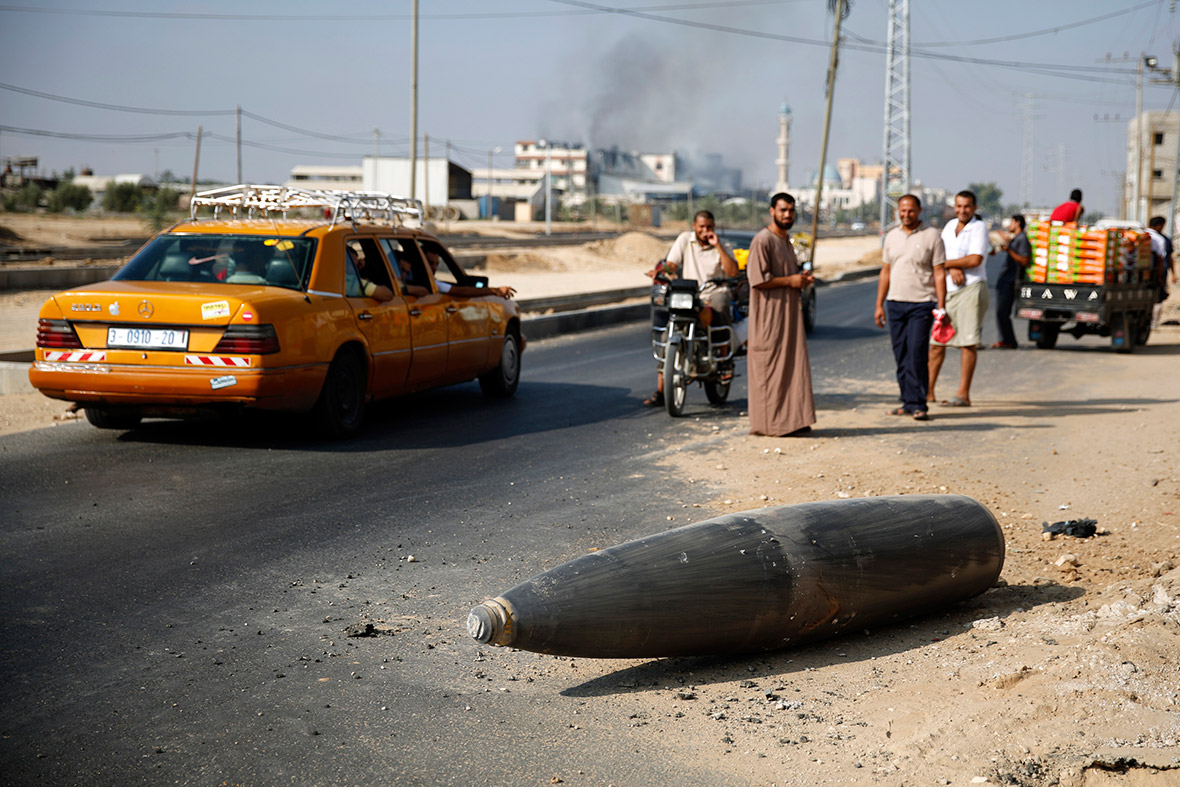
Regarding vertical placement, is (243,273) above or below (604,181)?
below

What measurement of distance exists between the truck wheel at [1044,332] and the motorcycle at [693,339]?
24.8 ft

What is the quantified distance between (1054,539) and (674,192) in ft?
476

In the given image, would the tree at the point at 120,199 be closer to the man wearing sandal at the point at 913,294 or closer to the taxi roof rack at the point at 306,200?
the taxi roof rack at the point at 306,200

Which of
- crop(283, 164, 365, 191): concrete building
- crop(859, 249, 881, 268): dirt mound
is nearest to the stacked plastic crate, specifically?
crop(859, 249, 881, 268): dirt mound

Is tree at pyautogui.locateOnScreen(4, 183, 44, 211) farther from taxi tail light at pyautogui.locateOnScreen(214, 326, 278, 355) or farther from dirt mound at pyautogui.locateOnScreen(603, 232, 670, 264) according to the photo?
taxi tail light at pyautogui.locateOnScreen(214, 326, 278, 355)

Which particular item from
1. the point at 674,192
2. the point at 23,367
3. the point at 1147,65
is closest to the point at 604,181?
the point at 674,192

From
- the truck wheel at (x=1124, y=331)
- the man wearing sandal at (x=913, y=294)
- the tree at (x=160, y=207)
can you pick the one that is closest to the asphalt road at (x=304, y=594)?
the man wearing sandal at (x=913, y=294)

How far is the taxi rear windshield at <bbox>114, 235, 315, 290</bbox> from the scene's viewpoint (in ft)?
27.9

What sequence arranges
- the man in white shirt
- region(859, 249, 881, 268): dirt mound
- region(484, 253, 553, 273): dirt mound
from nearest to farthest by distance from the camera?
the man in white shirt, region(484, 253, 553, 273): dirt mound, region(859, 249, 881, 268): dirt mound

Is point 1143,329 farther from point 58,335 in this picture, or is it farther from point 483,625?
point 483,625

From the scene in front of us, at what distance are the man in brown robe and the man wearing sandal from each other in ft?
3.90

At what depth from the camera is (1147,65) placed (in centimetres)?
5484

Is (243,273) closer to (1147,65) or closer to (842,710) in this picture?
(842,710)

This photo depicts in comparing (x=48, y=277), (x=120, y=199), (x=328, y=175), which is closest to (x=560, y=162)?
(x=328, y=175)
